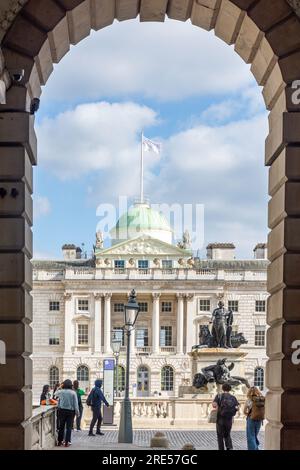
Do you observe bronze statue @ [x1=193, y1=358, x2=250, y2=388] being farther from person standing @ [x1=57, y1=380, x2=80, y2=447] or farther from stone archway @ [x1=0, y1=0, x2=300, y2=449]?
stone archway @ [x1=0, y1=0, x2=300, y2=449]

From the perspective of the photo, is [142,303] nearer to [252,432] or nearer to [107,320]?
[107,320]

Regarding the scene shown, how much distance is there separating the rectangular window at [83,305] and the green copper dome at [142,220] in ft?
36.3

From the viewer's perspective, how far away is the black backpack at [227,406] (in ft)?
52.9

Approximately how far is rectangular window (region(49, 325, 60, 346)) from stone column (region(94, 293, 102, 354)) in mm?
3713

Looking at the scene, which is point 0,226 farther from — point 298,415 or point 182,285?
point 182,285

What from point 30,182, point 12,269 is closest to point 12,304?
point 12,269

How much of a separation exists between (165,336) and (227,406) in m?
76.0

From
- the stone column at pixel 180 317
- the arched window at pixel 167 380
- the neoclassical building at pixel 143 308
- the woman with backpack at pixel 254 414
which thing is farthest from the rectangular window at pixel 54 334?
the woman with backpack at pixel 254 414

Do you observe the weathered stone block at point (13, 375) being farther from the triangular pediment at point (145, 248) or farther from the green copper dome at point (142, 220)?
the green copper dome at point (142, 220)

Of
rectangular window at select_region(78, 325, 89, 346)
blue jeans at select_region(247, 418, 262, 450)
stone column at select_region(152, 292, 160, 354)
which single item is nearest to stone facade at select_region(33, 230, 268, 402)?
stone column at select_region(152, 292, 160, 354)

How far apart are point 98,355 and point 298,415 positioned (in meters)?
80.2

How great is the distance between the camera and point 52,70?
12023mm

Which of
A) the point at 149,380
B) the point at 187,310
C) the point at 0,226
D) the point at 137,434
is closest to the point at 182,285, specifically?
the point at 187,310

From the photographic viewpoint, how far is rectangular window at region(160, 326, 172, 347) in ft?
299
